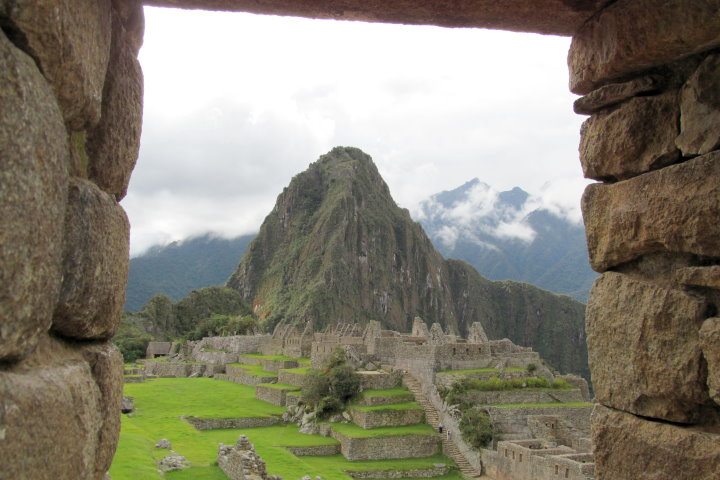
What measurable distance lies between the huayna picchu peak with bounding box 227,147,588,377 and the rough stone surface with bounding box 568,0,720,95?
122m

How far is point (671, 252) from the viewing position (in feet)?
9.76

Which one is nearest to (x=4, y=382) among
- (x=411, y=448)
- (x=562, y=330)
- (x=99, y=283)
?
(x=99, y=283)

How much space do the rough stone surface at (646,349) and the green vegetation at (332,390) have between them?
23680mm

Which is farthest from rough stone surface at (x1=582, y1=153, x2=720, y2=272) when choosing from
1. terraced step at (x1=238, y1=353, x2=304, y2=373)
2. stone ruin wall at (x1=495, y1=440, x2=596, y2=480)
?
terraced step at (x1=238, y1=353, x2=304, y2=373)

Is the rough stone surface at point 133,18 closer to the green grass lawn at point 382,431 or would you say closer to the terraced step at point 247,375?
the green grass lawn at point 382,431

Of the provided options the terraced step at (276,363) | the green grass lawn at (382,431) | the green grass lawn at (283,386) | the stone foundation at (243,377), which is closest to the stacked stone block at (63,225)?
the green grass lawn at (382,431)

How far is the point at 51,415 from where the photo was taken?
209 cm

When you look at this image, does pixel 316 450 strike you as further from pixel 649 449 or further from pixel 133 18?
pixel 133 18

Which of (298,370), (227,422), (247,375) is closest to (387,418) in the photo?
(227,422)

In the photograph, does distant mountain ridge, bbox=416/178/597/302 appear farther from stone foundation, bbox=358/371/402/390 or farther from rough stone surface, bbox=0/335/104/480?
rough stone surface, bbox=0/335/104/480

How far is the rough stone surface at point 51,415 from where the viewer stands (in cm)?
189

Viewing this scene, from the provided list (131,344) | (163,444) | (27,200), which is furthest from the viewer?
(131,344)

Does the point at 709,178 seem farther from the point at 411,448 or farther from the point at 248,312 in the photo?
the point at 248,312

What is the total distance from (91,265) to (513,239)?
172810 mm
